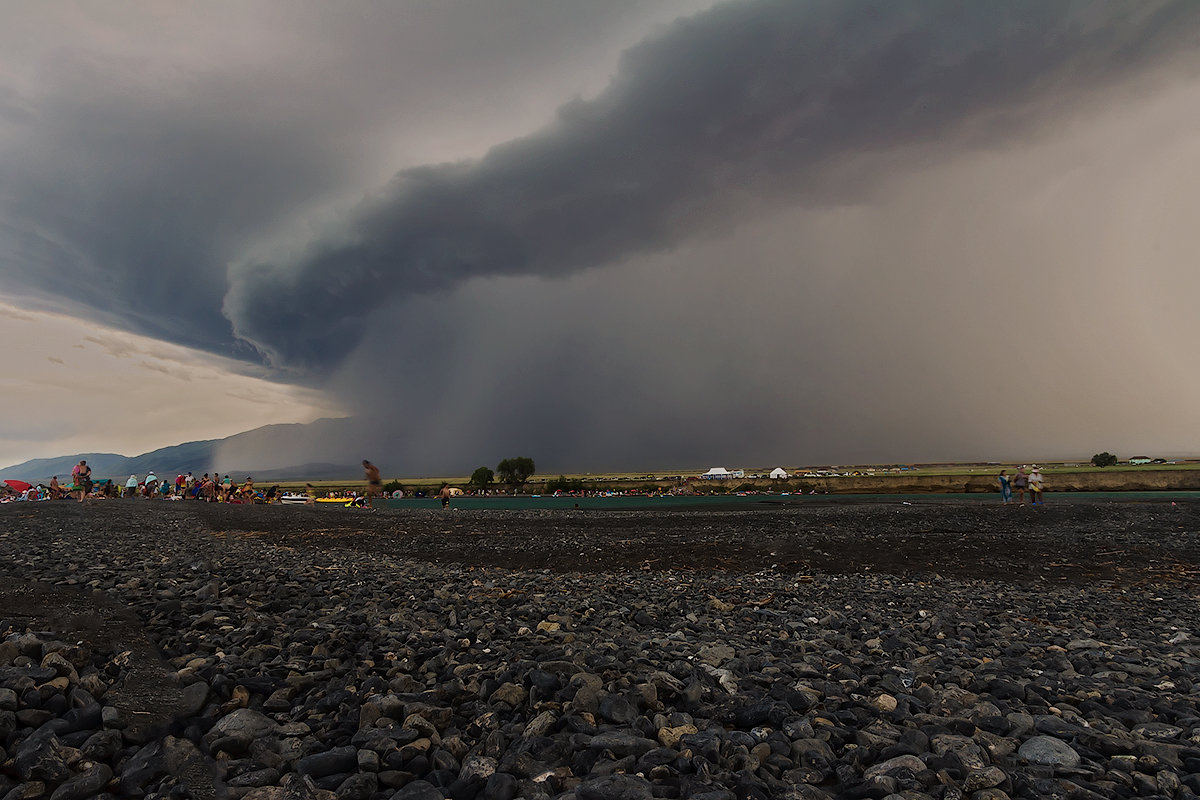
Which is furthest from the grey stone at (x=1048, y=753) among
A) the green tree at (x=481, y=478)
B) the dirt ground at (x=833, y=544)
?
the green tree at (x=481, y=478)

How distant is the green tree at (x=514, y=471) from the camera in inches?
6570

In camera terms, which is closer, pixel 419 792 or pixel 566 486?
pixel 419 792

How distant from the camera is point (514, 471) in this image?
16712cm

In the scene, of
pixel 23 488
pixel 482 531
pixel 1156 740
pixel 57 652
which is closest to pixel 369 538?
Result: pixel 482 531

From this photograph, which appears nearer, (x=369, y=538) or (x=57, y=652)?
(x=57, y=652)

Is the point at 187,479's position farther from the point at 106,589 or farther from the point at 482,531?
the point at 106,589

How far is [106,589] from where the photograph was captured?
26.9 feet

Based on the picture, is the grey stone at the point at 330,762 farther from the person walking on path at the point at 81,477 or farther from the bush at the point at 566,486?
the bush at the point at 566,486

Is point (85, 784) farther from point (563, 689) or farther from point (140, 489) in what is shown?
point (140, 489)

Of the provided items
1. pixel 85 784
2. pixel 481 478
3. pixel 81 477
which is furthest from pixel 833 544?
pixel 481 478

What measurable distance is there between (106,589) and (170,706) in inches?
220

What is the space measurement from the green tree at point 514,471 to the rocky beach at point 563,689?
157 metres

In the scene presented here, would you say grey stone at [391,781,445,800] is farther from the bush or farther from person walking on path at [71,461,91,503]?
the bush

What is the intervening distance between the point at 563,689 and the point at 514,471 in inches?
6523
